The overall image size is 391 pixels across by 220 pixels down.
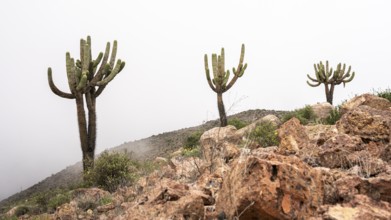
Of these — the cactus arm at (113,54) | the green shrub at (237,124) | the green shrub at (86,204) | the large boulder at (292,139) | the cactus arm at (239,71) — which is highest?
the cactus arm at (113,54)

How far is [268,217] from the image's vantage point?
2.93 m

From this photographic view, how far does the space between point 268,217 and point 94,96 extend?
49.8 feet

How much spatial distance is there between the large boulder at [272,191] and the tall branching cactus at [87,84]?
1273 cm

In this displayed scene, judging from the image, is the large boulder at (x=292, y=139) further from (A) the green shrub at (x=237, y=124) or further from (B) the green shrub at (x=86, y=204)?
(A) the green shrub at (x=237, y=124)

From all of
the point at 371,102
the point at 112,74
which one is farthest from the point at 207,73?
the point at 371,102

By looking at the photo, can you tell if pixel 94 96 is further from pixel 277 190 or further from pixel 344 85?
pixel 344 85

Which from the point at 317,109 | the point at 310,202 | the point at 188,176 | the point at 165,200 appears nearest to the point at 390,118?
the point at 188,176

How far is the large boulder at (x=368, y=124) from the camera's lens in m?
5.64

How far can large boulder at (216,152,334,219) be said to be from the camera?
2908mm

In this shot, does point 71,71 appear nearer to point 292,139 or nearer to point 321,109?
point 292,139

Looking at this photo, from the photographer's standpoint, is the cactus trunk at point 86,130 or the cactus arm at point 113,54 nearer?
the cactus trunk at point 86,130

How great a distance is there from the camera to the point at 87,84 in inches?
648

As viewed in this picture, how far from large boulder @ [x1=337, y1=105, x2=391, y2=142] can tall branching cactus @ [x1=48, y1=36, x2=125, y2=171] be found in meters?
11.1

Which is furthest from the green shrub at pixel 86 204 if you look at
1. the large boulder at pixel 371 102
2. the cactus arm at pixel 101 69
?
the cactus arm at pixel 101 69
